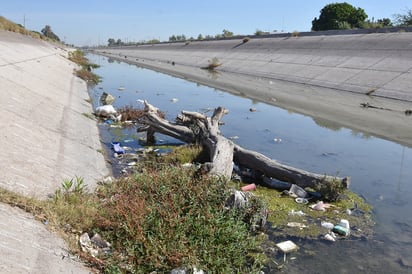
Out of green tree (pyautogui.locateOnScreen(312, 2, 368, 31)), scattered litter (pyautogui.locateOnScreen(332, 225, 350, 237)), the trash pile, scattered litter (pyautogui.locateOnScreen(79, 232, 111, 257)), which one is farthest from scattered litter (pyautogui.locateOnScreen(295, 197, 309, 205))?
green tree (pyautogui.locateOnScreen(312, 2, 368, 31))

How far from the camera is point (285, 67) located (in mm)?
33062

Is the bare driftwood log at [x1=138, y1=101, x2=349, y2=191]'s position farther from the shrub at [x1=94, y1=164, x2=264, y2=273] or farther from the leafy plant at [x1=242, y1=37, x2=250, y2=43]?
the leafy plant at [x1=242, y1=37, x2=250, y2=43]

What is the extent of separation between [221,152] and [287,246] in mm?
2667

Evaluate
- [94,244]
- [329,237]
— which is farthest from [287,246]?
[94,244]

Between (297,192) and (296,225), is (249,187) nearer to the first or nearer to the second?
(297,192)

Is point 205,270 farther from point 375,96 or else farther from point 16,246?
point 375,96

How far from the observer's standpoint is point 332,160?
999 centimetres

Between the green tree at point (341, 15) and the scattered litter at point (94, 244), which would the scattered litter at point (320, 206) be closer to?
the scattered litter at point (94, 244)

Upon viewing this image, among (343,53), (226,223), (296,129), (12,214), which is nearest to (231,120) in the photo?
(296,129)

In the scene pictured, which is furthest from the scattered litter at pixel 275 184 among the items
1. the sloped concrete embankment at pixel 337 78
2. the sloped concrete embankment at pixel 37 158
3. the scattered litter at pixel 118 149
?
the sloped concrete embankment at pixel 337 78

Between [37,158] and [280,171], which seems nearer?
[37,158]

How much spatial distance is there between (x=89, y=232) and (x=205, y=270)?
144 cm

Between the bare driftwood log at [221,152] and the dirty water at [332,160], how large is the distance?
0.68m

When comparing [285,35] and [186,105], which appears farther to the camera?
[285,35]
